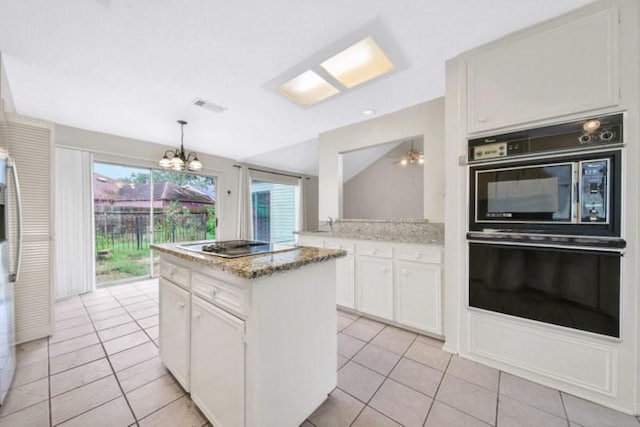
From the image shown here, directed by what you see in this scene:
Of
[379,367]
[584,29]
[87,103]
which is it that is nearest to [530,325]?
[379,367]

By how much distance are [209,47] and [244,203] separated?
3.74m

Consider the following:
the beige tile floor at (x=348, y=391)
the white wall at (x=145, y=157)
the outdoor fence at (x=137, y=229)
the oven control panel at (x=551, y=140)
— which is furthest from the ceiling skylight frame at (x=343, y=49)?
the outdoor fence at (x=137, y=229)

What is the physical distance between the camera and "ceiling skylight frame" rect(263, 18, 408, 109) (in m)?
1.59

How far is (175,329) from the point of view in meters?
1.56

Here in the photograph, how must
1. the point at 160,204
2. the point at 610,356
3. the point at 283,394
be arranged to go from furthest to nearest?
the point at 160,204
the point at 610,356
the point at 283,394

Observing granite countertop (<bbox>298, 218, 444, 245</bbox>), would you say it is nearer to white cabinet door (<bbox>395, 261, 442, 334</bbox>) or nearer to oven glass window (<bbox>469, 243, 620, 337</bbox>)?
white cabinet door (<bbox>395, 261, 442, 334</bbox>)

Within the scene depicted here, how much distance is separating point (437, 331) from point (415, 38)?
2.37m

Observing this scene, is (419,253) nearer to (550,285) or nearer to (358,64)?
(550,285)

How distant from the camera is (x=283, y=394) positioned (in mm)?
1151

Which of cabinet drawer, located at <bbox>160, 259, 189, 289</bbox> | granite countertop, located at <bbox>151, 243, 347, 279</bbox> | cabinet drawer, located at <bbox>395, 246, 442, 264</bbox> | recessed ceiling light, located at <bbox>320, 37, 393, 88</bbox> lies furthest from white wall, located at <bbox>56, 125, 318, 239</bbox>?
cabinet drawer, located at <bbox>395, 246, 442, 264</bbox>

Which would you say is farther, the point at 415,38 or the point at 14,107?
the point at 14,107

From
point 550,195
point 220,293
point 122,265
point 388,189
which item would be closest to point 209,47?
point 220,293

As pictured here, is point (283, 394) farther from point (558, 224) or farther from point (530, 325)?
point (558, 224)

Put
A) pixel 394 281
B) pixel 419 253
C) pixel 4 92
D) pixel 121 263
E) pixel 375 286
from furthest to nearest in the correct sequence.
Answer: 1. pixel 121 263
2. pixel 375 286
3. pixel 394 281
4. pixel 419 253
5. pixel 4 92
